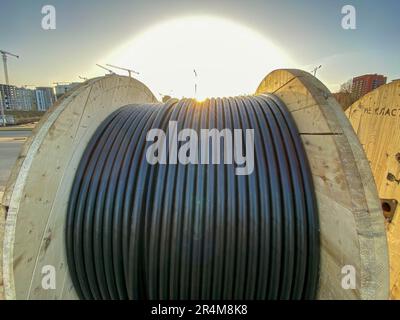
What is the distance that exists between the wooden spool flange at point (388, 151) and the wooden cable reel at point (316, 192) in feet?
3.76

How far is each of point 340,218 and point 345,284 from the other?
37 centimetres

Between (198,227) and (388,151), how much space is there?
2145 millimetres

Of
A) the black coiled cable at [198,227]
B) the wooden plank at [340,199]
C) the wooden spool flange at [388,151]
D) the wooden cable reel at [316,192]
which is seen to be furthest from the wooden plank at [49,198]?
the wooden spool flange at [388,151]

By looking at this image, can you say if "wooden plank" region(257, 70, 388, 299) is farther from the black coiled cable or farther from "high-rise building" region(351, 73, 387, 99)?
"high-rise building" region(351, 73, 387, 99)

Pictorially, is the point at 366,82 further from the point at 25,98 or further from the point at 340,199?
the point at 25,98

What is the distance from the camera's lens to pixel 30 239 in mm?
1420

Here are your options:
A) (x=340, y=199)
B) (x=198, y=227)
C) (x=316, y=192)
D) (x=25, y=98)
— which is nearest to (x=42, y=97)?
(x=25, y=98)

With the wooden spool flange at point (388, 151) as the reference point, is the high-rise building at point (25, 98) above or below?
above

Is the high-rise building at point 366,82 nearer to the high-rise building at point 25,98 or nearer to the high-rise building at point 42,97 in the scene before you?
the high-rise building at point 42,97

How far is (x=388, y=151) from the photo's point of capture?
2234 mm

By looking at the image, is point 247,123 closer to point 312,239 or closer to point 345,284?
point 312,239

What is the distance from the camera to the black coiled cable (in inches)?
62.6

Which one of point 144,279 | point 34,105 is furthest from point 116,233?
point 34,105

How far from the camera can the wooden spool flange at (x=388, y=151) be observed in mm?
2088
